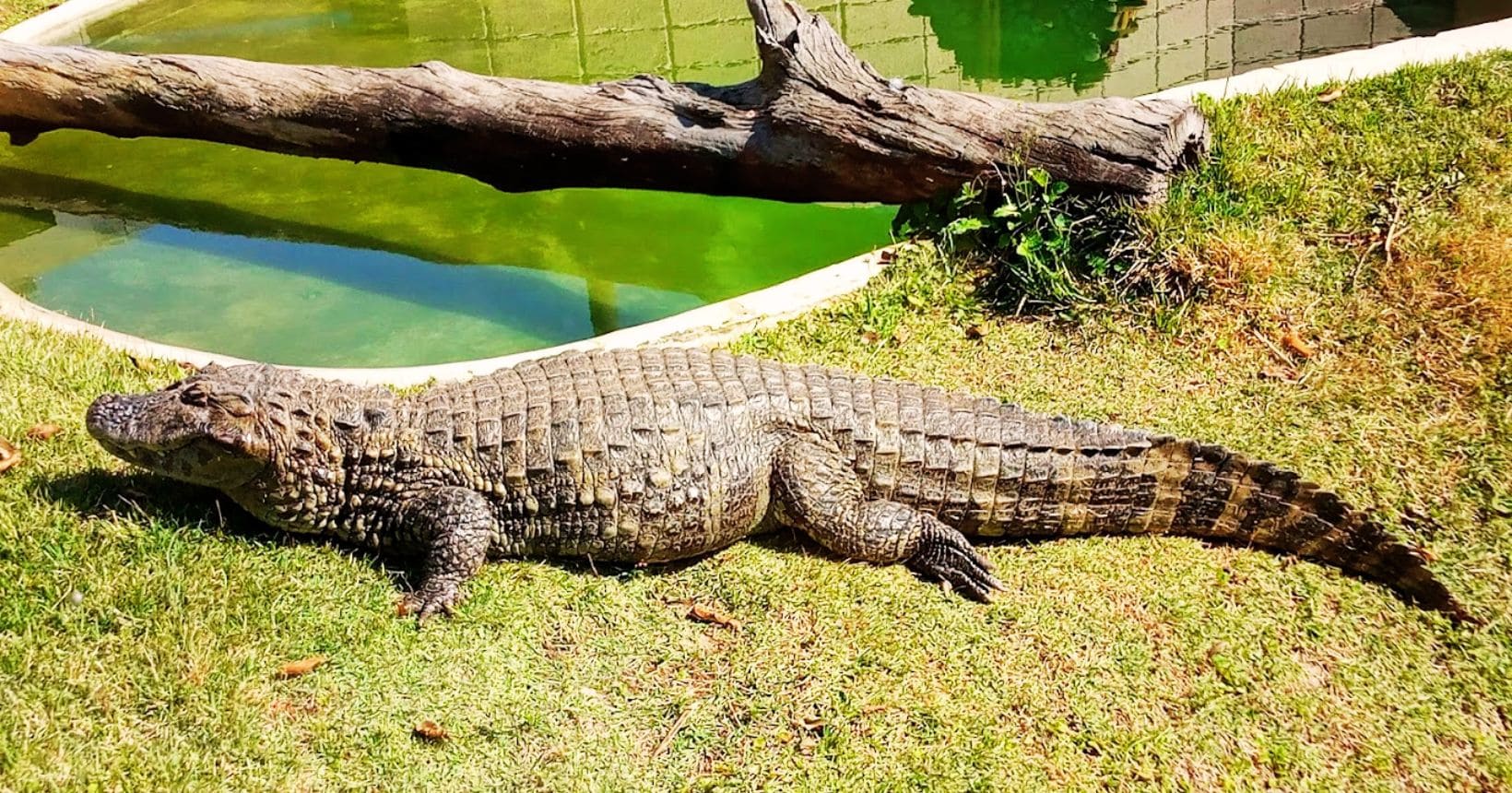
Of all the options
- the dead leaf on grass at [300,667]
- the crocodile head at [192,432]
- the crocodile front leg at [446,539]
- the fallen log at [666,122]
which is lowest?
the dead leaf on grass at [300,667]

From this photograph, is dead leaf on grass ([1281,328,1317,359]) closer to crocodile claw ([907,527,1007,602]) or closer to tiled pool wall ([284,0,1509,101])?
crocodile claw ([907,527,1007,602])

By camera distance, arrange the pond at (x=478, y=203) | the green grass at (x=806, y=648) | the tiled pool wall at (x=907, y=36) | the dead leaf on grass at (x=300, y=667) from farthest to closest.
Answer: the tiled pool wall at (x=907, y=36) → the pond at (x=478, y=203) → the dead leaf on grass at (x=300, y=667) → the green grass at (x=806, y=648)

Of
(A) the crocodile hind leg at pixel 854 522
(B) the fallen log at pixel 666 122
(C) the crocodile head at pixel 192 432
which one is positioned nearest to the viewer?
(C) the crocodile head at pixel 192 432

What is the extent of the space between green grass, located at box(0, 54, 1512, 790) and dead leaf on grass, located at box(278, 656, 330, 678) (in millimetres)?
35

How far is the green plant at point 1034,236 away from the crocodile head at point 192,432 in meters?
3.66

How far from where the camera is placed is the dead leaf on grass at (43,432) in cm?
441

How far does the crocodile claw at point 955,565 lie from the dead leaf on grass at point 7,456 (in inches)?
132

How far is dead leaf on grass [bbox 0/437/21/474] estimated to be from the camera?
4.14 meters

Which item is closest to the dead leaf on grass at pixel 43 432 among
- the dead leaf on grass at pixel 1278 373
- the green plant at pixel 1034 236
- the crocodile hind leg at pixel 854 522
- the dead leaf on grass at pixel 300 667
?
the dead leaf on grass at pixel 300 667

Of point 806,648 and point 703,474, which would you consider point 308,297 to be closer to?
point 703,474

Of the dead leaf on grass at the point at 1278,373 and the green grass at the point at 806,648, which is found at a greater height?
the dead leaf on grass at the point at 1278,373

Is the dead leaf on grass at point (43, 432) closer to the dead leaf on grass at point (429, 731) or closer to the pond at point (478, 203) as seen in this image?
the pond at point (478, 203)

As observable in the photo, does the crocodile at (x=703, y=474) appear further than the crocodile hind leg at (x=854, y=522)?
No

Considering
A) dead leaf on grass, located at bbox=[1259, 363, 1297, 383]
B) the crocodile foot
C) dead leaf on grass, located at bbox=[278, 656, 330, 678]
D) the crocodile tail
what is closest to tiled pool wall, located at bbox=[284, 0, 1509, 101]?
dead leaf on grass, located at bbox=[1259, 363, 1297, 383]
